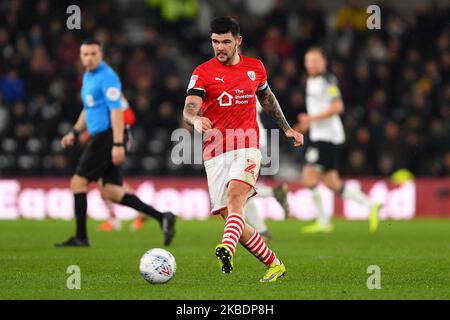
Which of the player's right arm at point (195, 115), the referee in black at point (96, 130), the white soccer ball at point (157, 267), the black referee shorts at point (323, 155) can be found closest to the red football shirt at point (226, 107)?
the player's right arm at point (195, 115)

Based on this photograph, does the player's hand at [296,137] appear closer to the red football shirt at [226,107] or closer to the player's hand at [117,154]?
the red football shirt at [226,107]

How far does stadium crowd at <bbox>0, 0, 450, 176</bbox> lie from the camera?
19203 millimetres

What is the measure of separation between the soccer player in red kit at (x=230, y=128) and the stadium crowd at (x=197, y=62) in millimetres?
10956

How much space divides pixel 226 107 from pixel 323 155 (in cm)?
660

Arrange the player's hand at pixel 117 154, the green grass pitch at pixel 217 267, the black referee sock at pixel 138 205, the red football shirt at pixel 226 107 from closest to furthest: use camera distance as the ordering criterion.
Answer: the green grass pitch at pixel 217 267 < the red football shirt at pixel 226 107 < the player's hand at pixel 117 154 < the black referee sock at pixel 138 205

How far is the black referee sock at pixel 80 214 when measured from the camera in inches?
450

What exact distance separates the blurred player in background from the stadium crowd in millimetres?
4558

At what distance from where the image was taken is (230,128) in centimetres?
797

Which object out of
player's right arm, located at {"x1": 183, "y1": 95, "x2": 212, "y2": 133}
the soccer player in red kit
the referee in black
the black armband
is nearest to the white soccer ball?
the soccer player in red kit

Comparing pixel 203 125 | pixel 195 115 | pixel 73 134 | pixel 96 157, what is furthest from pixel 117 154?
pixel 203 125

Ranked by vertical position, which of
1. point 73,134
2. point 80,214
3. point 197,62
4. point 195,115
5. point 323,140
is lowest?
point 80,214

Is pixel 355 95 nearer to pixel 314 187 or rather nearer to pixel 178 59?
pixel 178 59

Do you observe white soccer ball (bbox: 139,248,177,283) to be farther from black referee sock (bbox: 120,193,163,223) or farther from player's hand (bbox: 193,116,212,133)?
black referee sock (bbox: 120,193,163,223)

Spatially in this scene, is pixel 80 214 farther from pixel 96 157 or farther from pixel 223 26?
pixel 223 26
